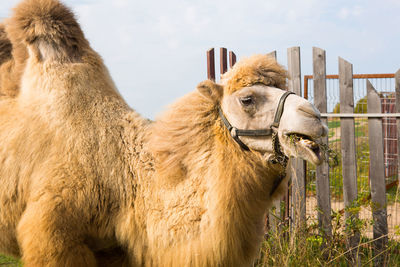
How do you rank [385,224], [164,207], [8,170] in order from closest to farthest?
1. [164,207]
2. [8,170]
3. [385,224]

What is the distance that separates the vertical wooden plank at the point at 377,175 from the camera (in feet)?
21.8

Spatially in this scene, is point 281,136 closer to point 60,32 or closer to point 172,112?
point 172,112

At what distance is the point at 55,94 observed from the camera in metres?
4.12

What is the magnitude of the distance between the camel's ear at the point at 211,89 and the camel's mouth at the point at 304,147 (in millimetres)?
692

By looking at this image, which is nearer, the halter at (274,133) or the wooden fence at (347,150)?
the halter at (274,133)

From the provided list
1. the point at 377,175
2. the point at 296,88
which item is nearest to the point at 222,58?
the point at 296,88

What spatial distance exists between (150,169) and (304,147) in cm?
132

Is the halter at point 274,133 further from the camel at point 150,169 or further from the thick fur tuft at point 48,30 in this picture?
the thick fur tuft at point 48,30

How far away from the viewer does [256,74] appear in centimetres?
355

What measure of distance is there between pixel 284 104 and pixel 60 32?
2494mm

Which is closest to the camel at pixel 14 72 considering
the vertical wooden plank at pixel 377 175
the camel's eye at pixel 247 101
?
the camel's eye at pixel 247 101

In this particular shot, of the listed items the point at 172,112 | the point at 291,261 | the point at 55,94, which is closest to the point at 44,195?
the point at 55,94

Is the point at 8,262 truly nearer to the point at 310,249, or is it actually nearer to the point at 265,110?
the point at 310,249

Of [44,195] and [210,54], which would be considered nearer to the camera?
[44,195]
